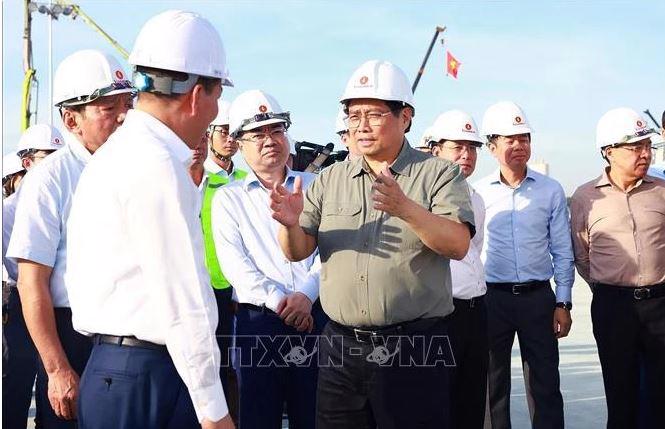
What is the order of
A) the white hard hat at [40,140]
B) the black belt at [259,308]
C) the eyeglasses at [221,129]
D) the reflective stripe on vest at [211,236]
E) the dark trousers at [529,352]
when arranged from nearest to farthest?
1. the black belt at [259,308]
2. the reflective stripe on vest at [211,236]
3. the dark trousers at [529,352]
4. the eyeglasses at [221,129]
5. the white hard hat at [40,140]

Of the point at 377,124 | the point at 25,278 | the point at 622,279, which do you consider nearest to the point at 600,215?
the point at 622,279

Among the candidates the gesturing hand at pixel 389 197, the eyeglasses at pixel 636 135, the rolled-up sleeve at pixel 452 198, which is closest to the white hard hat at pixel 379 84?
the rolled-up sleeve at pixel 452 198

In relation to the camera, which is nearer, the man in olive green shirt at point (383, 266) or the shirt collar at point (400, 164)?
the man in olive green shirt at point (383, 266)

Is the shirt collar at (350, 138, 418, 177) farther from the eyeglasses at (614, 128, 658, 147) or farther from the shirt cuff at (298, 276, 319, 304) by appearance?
the eyeglasses at (614, 128, 658, 147)

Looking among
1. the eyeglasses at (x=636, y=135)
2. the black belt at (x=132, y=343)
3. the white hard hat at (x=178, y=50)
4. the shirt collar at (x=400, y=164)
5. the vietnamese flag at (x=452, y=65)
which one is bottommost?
the black belt at (x=132, y=343)

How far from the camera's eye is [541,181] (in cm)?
546

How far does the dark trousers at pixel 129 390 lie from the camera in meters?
2.26

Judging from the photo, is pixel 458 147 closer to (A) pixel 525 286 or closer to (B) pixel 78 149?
(A) pixel 525 286

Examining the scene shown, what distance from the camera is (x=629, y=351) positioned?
15.7ft

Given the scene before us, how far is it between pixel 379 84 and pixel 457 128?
2095 mm

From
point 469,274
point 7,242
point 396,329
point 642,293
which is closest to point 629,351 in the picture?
point 642,293

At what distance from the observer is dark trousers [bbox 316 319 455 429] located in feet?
10.5

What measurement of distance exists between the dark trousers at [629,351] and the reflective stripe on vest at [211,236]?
7.92 feet

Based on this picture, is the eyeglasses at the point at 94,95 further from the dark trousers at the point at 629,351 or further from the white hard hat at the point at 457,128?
the dark trousers at the point at 629,351
